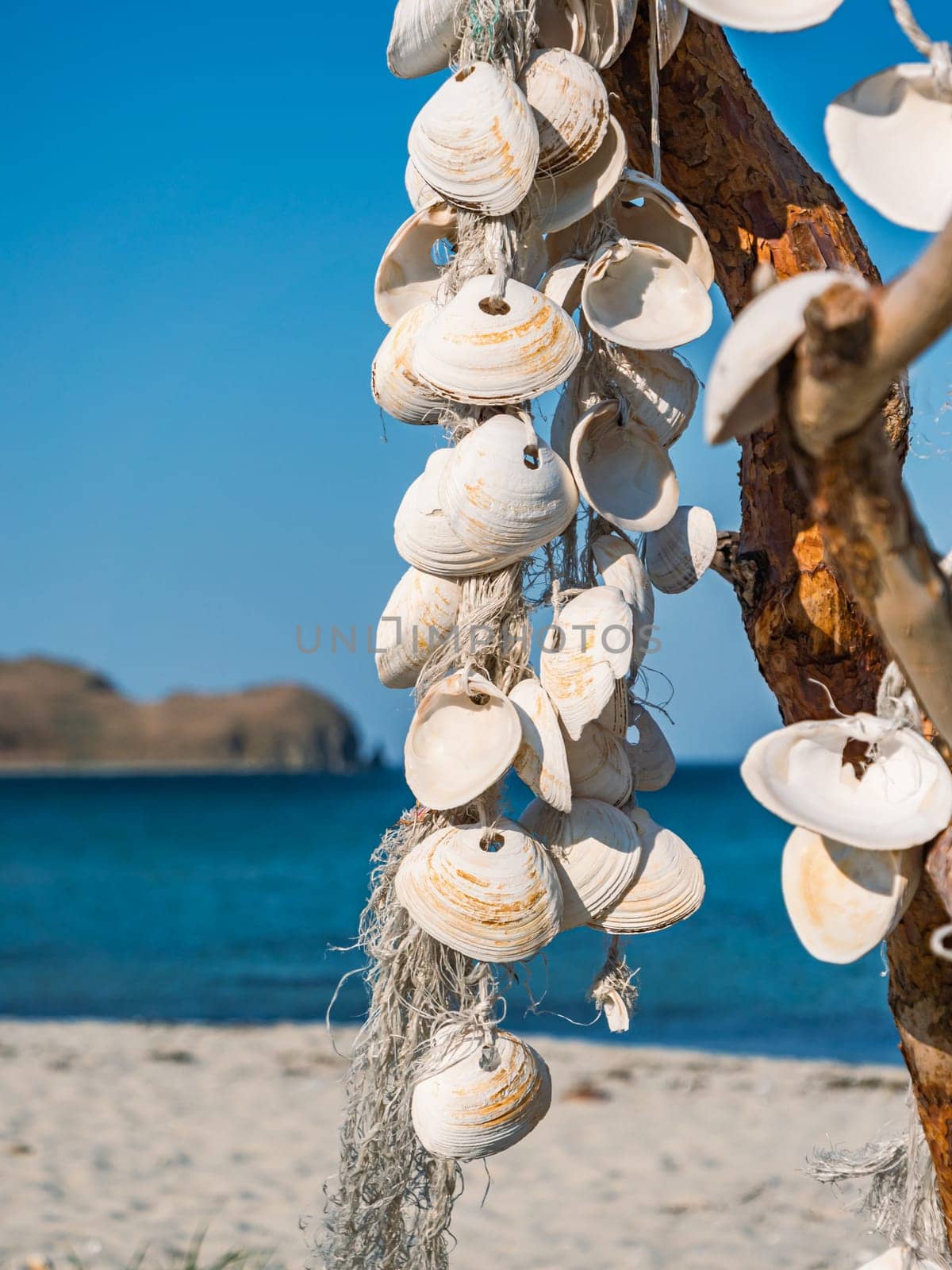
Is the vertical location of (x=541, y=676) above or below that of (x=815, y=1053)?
above

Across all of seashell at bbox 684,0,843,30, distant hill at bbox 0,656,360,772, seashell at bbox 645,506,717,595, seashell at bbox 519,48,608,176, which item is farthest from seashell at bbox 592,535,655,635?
distant hill at bbox 0,656,360,772

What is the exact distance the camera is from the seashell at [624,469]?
1158mm

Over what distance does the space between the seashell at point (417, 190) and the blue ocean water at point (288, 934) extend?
2.05 ft

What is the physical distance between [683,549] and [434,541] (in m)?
0.26

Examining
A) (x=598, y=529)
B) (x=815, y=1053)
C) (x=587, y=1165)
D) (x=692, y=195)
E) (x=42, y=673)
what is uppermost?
(x=692, y=195)

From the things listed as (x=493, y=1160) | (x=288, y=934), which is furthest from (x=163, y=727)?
(x=493, y=1160)

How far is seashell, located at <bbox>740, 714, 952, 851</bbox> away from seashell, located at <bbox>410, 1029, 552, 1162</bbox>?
17.2 inches

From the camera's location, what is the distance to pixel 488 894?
104cm

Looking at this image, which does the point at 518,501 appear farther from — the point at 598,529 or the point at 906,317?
the point at 906,317

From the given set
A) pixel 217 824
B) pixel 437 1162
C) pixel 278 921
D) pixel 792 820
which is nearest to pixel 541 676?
pixel 792 820

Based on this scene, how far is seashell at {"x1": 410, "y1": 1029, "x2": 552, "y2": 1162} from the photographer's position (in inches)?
Result: 42.4

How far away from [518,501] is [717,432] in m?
0.51

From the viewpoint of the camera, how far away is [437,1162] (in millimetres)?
1243

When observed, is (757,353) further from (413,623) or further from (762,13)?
(413,623)
